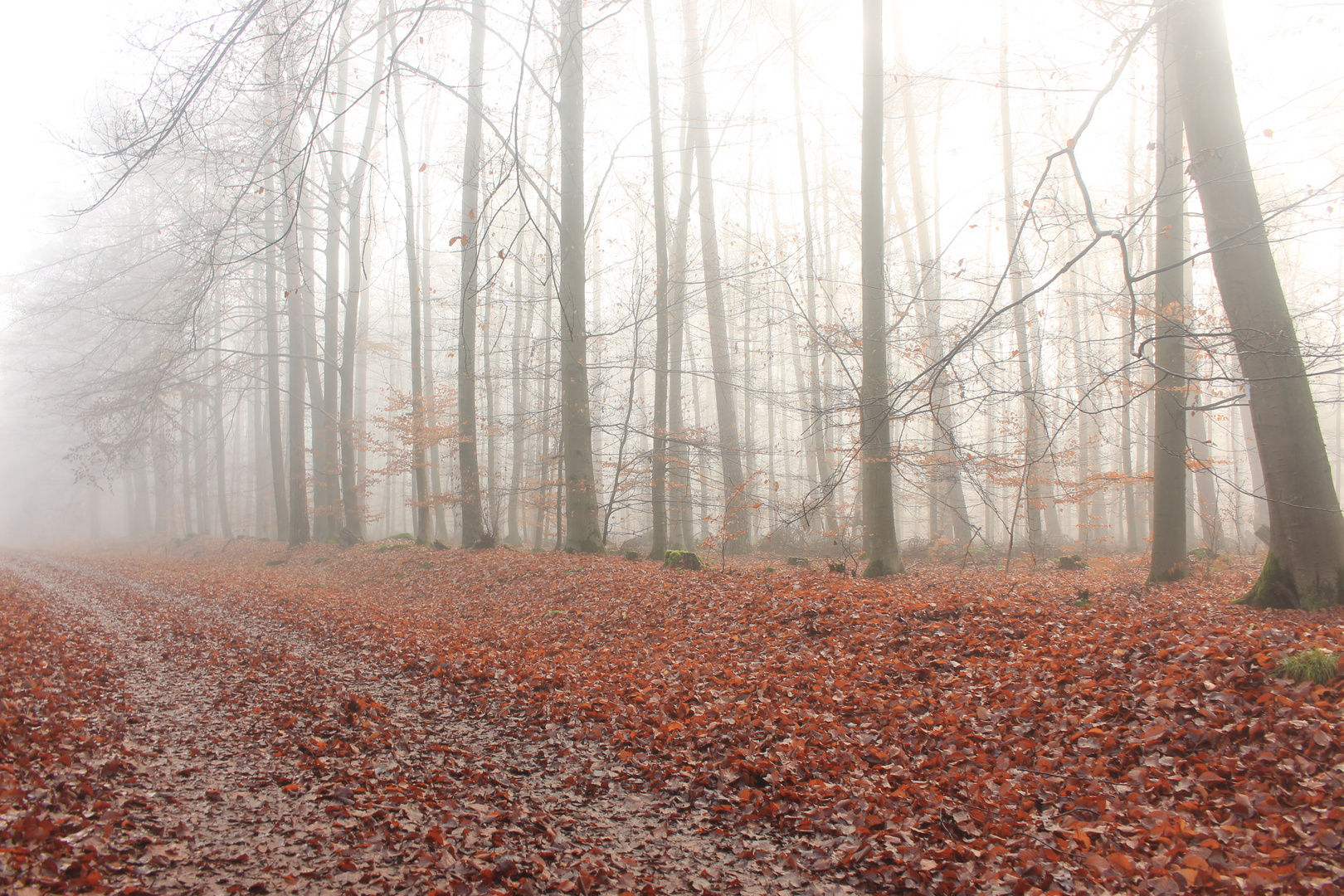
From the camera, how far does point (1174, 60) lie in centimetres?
636

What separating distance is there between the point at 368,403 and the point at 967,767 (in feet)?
168

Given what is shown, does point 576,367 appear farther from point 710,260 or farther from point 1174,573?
point 1174,573

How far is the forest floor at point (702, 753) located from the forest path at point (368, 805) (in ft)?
0.06

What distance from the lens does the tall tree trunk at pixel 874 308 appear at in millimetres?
8867

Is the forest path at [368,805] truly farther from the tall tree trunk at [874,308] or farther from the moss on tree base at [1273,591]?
the tall tree trunk at [874,308]

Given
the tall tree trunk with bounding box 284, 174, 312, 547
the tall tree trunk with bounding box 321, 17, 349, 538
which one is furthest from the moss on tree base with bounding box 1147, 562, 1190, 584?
the tall tree trunk with bounding box 284, 174, 312, 547

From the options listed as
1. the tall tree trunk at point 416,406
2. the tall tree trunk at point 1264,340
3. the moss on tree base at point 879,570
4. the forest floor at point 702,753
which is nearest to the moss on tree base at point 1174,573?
the forest floor at point 702,753

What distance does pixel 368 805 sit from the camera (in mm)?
3412

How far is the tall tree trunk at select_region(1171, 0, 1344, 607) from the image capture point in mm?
5562

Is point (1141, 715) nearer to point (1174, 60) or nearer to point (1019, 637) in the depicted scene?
point (1019, 637)

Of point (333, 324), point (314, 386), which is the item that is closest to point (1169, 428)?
point (333, 324)

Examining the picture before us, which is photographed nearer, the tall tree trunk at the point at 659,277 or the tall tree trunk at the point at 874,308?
the tall tree trunk at the point at 874,308

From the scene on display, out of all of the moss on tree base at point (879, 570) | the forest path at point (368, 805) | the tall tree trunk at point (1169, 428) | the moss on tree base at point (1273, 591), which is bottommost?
the forest path at point (368, 805)

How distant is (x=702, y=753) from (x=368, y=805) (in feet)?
6.62
